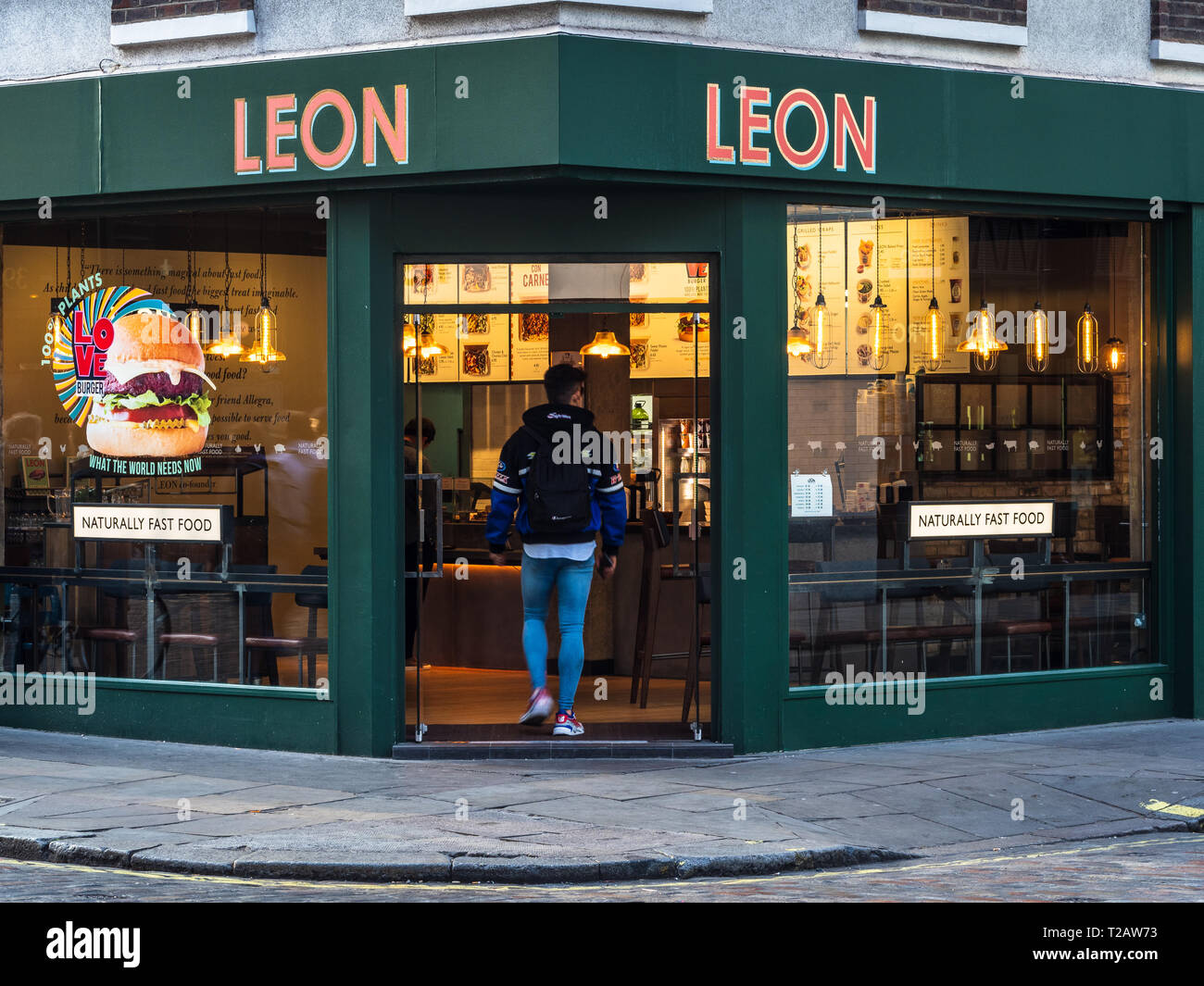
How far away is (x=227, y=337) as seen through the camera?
10.6 metres

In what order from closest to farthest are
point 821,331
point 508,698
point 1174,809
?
point 1174,809, point 821,331, point 508,698

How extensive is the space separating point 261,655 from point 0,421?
256cm

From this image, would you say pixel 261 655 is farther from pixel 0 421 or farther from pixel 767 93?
pixel 767 93

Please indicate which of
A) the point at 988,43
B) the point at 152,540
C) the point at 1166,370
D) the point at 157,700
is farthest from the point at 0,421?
the point at 1166,370

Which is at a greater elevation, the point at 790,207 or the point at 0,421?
the point at 790,207

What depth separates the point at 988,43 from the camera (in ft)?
34.6

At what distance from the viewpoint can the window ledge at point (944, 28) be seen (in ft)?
33.3

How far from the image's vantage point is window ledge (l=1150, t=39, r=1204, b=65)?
1097 centimetres

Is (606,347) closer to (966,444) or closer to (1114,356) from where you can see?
(966,444)

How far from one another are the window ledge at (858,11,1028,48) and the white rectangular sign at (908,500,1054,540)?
2.99 meters

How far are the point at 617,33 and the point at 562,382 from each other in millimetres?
2142

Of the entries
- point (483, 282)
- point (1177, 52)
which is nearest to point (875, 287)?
point (483, 282)

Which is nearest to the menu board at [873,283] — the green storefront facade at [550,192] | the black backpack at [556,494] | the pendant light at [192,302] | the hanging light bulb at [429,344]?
the green storefront facade at [550,192]

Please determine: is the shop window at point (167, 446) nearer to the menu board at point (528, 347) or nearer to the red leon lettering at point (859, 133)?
the red leon lettering at point (859, 133)
